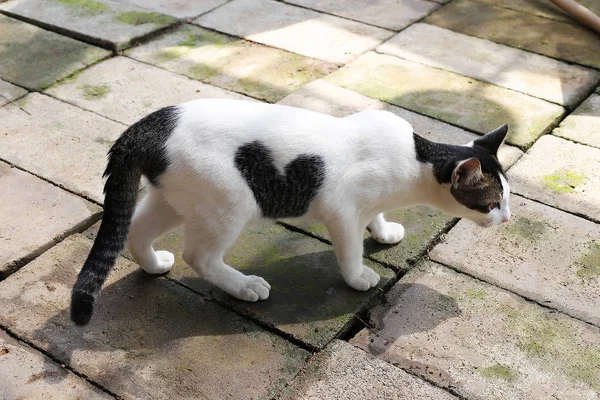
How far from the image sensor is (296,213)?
3248mm

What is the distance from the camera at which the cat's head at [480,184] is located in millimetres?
3117

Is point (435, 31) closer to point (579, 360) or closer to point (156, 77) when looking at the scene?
point (156, 77)

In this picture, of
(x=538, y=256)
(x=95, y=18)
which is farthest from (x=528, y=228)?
(x=95, y=18)

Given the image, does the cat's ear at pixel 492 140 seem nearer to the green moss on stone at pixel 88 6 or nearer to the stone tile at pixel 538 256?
the stone tile at pixel 538 256

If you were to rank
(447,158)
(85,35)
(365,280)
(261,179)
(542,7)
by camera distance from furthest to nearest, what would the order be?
(542,7) → (85,35) → (365,280) → (447,158) → (261,179)

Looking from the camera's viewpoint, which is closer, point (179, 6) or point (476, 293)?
point (476, 293)

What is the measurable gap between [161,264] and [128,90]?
1.92 metres

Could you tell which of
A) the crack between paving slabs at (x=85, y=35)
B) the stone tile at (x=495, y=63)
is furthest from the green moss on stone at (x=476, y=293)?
the crack between paving slabs at (x=85, y=35)

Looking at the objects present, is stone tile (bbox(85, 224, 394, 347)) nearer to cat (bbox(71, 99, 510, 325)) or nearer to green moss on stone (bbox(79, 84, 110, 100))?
cat (bbox(71, 99, 510, 325))

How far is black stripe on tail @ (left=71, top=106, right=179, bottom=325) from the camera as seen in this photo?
3.02m

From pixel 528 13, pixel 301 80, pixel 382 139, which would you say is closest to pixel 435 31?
pixel 528 13

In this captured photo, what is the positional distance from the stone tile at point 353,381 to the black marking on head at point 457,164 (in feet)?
2.54

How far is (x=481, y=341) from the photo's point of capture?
3236 mm

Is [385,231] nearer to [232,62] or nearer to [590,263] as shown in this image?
[590,263]
